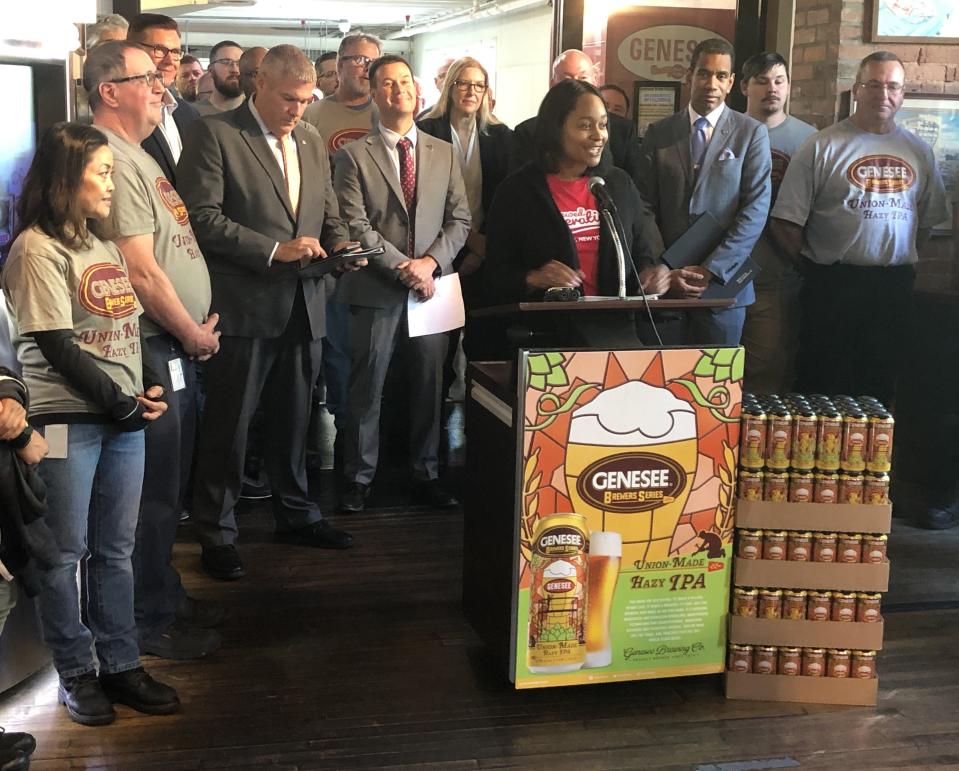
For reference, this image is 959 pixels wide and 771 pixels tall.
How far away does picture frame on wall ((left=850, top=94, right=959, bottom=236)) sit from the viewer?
5562mm

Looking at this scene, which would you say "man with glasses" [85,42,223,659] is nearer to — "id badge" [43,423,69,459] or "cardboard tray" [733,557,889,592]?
"id badge" [43,423,69,459]

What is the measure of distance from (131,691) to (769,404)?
1819 mm

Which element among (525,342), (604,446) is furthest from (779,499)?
(525,342)

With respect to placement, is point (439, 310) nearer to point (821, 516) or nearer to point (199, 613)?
point (199, 613)

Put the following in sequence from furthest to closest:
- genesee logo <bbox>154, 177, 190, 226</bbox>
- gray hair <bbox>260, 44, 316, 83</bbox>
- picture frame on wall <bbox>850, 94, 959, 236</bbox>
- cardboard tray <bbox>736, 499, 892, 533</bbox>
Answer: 1. picture frame on wall <bbox>850, 94, 959, 236</bbox>
2. gray hair <bbox>260, 44, 316, 83</bbox>
3. genesee logo <bbox>154, 177, 190, 226</bbox>
4. cardboard tray <bbox>736, 499, 892, 533</bbox>

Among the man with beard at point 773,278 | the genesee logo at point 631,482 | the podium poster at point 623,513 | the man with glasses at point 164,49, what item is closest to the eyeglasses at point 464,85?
the man with beard at point 773,278

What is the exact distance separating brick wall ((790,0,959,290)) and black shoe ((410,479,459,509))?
275 centimetres

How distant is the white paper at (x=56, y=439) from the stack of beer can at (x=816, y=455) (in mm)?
1669

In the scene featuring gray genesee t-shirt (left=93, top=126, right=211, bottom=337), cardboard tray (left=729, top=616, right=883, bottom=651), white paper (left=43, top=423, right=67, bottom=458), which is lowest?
cardboard tray (left=729, top=616, right=883, bottom=651)

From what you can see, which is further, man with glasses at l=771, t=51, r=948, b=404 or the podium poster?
man with glasses at l=771, t=51, r=948, b=404

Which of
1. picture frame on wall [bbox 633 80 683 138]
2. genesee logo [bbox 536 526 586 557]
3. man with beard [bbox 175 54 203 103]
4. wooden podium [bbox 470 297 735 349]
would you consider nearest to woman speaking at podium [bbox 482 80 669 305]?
wooden podium [bbox 470 297 735 349]

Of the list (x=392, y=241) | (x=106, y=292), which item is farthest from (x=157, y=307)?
(x=392, y=241)

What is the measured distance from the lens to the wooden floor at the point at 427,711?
2.69 m

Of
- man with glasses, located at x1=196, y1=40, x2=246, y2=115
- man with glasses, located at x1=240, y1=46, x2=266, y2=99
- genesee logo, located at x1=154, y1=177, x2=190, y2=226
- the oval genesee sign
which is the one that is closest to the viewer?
genesee logo, located at x1=154, y1=177, x2=190, y2=226
